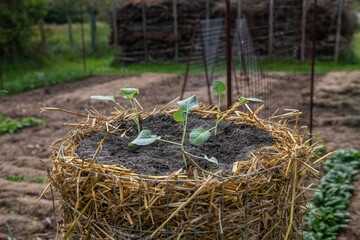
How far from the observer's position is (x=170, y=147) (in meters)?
2.17

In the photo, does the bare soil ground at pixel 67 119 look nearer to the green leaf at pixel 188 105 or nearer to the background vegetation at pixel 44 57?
the green leaf at pixel 188 105

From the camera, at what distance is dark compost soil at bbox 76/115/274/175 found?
1.97m

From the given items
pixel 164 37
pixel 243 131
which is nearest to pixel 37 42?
pixel 164 37

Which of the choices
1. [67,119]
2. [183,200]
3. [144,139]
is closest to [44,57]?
[67,119]

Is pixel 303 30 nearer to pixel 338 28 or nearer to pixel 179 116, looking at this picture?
pixel 338 28

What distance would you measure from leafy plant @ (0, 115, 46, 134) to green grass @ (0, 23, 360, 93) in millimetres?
2504

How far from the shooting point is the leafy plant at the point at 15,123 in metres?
7.09

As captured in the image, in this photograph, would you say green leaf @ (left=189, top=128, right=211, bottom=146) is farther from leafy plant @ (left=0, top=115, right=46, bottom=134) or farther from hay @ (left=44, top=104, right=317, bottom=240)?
leafy plant @ (left=0, top=115, right=46, bottom=134)

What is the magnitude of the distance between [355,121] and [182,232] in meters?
5.44

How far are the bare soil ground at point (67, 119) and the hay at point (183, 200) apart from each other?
0.35 meters

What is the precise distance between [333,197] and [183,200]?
262 cm

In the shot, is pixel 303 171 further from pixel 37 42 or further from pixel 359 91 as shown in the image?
pixel 37 42

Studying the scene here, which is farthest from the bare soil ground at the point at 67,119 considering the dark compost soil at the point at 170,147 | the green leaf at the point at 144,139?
the green leaf at the point at 144,139

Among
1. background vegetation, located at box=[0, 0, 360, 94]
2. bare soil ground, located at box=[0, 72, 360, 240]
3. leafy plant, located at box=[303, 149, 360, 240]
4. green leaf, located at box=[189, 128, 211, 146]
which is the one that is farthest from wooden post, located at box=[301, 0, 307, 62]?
green leaf, located at box=[189, 128, 211, 146]
